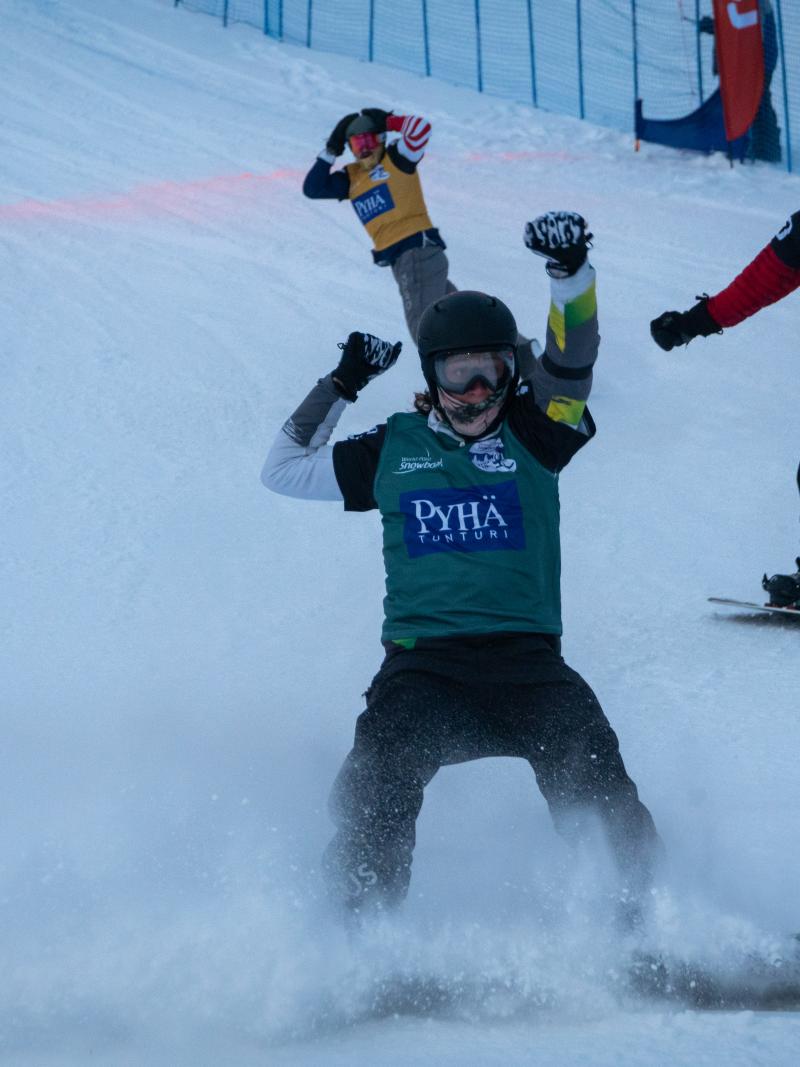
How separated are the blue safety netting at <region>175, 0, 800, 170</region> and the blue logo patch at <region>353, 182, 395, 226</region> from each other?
8821 mm

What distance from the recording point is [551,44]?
56.3ft

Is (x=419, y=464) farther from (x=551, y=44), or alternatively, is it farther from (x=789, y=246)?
(x=551, y=44)

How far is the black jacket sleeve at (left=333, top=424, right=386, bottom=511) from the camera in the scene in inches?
130

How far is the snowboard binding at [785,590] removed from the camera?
185 inches

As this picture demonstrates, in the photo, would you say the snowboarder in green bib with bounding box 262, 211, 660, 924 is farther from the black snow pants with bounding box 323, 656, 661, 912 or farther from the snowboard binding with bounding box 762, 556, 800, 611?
the snowboard binding with bounding box 762, 556, 800, 611

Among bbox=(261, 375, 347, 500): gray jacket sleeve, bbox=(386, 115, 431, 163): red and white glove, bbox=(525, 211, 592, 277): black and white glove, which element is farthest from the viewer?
bbox=(386, 115, 431, 163): red and white glove

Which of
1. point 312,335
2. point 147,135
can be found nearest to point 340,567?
point 312,335

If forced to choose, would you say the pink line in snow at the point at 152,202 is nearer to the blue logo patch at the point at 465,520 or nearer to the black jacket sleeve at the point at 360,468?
the black jacket sleeve at the point at 360,468

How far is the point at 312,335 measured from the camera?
859 centimetres

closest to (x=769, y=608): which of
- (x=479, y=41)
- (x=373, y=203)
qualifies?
(x=373, y=203)

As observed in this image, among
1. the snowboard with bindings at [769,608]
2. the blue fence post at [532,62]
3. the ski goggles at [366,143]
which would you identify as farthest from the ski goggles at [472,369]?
the blue fence post at [532,62]

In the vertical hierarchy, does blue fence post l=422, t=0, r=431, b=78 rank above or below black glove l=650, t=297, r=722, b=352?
above

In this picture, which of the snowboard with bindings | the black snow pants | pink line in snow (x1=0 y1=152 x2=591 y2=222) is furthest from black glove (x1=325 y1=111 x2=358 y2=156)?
the black snow pants

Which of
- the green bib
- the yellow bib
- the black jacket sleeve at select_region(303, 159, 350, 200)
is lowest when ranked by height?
the green bib
